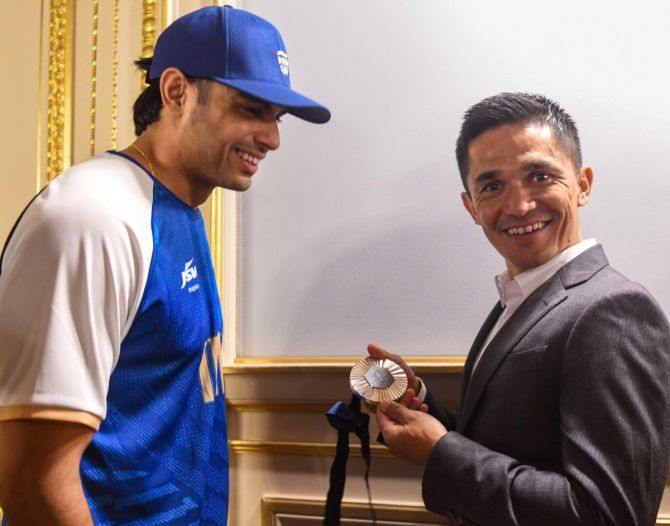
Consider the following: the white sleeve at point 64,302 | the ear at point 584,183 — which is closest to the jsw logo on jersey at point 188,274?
the white sleeve at point 64,302

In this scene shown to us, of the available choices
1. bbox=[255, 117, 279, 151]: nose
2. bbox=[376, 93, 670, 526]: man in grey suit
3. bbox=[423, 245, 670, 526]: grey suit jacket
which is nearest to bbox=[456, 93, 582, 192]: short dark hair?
bbox=[376, 93, 670, 526]: man in grey suit

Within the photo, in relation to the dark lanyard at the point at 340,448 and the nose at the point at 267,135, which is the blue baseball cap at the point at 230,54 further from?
the dark lanyard at the point at 340,448

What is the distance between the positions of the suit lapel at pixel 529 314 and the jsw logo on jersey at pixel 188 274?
47cm

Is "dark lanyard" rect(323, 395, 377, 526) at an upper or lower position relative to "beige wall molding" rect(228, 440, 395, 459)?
upper

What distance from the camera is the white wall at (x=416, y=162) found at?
5.16 feet

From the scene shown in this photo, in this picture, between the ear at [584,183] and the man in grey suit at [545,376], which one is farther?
the ear at [584,183]

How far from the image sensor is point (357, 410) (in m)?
1.39

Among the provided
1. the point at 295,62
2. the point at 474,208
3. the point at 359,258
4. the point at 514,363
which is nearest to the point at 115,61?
the point at 295,62

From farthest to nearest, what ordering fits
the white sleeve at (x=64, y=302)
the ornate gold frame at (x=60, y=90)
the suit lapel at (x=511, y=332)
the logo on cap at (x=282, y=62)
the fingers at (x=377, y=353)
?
1. the ornate gold frame at (x=60, y=90)
2. the fingers at (x=377, y=353)
3. the logo on cap at (x=282, y=62)
4. the suit lapel at (x=511, y=332)
5. the white sleeve at (x=64, y=302)

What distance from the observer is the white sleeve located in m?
0.94

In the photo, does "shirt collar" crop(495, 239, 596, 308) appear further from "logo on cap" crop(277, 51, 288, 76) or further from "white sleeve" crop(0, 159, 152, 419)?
"white sleeve" crop(0, 159, 152, 419)

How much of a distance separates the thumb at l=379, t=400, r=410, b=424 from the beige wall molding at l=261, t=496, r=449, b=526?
44cm

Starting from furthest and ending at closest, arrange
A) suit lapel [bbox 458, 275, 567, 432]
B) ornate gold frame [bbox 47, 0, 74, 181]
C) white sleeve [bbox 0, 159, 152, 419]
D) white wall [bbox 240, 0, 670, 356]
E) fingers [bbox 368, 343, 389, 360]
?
ornate gold frame [bbox 47, 0, 74, 181] < white wall [bbox 240, 0, 670, 356] < fingers [bbox 368, 343, 389, 360] < suit lapel [bbox 458, 275, 567, 432] < white sleeve [bbox 0, 159, 152, 419]

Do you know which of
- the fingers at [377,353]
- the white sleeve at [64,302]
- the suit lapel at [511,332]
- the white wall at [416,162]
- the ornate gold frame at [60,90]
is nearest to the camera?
the white sleeve at [64,302]
